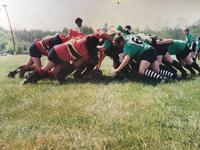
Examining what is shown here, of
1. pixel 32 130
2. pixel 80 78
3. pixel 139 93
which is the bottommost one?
pixel 80 78

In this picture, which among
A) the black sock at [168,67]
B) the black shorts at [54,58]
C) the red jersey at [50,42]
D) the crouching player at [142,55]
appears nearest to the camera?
the crouching player at [142,55]

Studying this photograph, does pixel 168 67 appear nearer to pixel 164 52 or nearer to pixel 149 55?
pixel 164 52

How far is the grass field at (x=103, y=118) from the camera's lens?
540cm

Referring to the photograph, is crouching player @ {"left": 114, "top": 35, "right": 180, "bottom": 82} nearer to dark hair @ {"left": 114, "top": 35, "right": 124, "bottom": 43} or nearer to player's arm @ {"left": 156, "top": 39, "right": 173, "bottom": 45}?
dark hair @ {"left": 114, "top": 35, "right": 124, "bottom": 43}

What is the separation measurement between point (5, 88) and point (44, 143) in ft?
19.1

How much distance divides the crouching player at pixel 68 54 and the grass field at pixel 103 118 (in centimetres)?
149

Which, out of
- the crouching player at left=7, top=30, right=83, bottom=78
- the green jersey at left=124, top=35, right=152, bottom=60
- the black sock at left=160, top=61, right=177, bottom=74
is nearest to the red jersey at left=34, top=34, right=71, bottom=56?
the crouching player at left=7, top=30, right=83, bottom=78

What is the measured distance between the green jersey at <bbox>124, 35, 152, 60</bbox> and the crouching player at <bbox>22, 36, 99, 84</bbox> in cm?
104

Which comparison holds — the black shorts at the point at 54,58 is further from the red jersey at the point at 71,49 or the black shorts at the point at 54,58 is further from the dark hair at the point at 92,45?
the dark hair at the point at 92,45

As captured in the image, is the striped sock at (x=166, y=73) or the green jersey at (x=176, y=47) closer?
the striped sock at (x=166, y=73)

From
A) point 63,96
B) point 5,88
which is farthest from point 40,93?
point 5,88

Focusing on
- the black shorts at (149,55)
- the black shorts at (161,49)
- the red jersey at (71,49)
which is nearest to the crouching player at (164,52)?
the black shorts at (161,49)

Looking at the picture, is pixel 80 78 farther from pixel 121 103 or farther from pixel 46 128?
pixel 46 128

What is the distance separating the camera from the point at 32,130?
616cm
